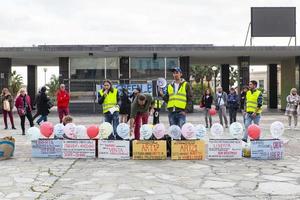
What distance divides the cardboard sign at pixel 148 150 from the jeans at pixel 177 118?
71 centimetres

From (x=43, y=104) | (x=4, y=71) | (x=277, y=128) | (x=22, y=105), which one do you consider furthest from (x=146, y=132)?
(x=4, y=71)

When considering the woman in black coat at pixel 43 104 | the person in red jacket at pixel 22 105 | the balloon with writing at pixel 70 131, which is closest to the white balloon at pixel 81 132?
the balloon with writing at pixel 70 131

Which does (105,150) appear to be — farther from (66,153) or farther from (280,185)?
(280,185)

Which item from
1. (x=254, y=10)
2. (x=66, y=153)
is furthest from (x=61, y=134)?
(x=254, y=10)

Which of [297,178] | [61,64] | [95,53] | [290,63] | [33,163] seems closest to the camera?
[297,178]

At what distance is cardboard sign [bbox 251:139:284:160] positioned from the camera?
918 cm

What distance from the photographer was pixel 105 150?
367 inches

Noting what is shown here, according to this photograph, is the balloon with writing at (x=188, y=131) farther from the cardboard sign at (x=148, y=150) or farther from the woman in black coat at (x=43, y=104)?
the woman in black coat at (x=43, y=104)

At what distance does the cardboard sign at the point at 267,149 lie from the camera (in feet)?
30.1

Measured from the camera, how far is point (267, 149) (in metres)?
9.19

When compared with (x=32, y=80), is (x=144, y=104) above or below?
below

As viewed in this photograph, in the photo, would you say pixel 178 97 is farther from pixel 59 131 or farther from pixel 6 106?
pixel 6 106

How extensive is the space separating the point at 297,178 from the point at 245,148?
7.32ft

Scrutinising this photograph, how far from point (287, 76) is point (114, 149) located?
23752mm
